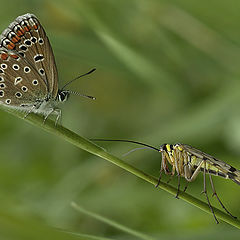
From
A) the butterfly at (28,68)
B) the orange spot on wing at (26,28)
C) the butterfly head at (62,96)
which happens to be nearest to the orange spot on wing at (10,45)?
the butterfly at (28,68)

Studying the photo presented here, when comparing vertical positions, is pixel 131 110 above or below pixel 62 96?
below

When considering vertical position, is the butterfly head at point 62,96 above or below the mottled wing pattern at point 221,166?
below

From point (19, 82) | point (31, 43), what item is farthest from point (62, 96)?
point (31, 43)

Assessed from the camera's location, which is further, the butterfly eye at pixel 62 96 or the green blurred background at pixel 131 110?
the green blurred background at pixel 131 110

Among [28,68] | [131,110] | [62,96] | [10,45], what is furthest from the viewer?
[131,110]

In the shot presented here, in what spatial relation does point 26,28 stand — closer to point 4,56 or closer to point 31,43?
point 31,43

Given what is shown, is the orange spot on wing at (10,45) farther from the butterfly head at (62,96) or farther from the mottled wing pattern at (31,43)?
the butterfly head at (62,96)

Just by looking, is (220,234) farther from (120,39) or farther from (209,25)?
(209,25)
